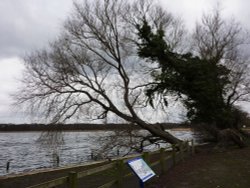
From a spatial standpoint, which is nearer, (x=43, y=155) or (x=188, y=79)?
(x=188, y=79)

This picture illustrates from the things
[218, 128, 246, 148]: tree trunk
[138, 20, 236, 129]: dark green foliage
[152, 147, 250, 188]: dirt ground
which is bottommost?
[152, 147, 250, 188]: dirt ground

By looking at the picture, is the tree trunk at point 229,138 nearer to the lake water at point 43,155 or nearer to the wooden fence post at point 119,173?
the lake water at point 43,155

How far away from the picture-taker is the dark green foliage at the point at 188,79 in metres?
20.9

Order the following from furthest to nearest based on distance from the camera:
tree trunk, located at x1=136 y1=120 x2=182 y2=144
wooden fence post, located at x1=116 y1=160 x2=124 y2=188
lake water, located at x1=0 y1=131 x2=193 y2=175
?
tree trunk, located at x1=136 y1=120 x2=182 y2=144, lake water, located at x1=0 y1=131 x2=193 y2=175, wooden fence post, located at x1=116 y1=160 x2=124 y2=188

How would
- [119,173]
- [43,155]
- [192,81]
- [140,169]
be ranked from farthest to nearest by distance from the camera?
[43,155] → [192,81] → [119,173] → [140,169]

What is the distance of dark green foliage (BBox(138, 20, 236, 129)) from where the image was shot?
2086 centimetres

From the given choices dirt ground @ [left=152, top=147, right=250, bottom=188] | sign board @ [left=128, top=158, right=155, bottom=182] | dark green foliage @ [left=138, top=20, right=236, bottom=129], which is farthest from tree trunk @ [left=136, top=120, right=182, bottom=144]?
sign board @ [left=128, top=158, right=155, bottom=182]

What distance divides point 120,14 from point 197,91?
8.38 meters

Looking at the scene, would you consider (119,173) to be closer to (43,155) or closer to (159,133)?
(159,133)

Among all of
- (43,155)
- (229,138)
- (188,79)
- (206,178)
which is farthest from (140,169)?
(43,155)

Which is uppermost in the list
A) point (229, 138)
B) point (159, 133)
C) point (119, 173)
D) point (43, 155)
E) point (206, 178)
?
point (159, 133)

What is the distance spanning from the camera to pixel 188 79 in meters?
21.3

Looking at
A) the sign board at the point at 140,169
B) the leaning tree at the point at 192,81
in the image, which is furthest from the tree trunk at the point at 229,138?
the sign board at the point at 140,169

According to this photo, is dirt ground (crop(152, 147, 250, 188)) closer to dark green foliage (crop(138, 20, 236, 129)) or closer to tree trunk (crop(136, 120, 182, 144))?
tree trunk (crop(136, 120, 182, 144))
